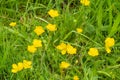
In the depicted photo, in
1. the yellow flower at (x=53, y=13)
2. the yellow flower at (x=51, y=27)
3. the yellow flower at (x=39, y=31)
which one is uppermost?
the yellow flower at (x=53, y=13)

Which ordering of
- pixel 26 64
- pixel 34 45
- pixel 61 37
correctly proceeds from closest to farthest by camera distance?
pixel 26 64 → pixel 34 45 → pixel 61 37

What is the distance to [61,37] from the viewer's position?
237cm

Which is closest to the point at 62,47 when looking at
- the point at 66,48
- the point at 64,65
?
the point at 66,48

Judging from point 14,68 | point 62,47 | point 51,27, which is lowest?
point 14,68

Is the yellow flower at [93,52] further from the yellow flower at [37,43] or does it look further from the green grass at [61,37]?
the yellow flower at [37,43]

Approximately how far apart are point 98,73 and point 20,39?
0.59m

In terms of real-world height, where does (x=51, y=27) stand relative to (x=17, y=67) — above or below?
above

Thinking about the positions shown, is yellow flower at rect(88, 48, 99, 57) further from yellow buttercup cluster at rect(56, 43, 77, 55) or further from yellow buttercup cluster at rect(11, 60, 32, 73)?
yellow buttercup cluster at rect(11, 60, 32, 73)

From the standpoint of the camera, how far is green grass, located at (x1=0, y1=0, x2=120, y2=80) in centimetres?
218

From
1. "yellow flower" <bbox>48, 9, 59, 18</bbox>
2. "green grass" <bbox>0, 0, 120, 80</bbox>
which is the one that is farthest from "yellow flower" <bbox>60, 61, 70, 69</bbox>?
"yellow flower" <bbox>48, 9, 59, 18</bbox>

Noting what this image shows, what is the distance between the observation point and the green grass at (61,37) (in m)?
2.18

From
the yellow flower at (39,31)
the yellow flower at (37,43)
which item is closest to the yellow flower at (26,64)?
the yellow flower at (37,43)

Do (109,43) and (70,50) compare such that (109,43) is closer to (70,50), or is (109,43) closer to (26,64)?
(70,50)

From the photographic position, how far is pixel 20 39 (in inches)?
92.6
